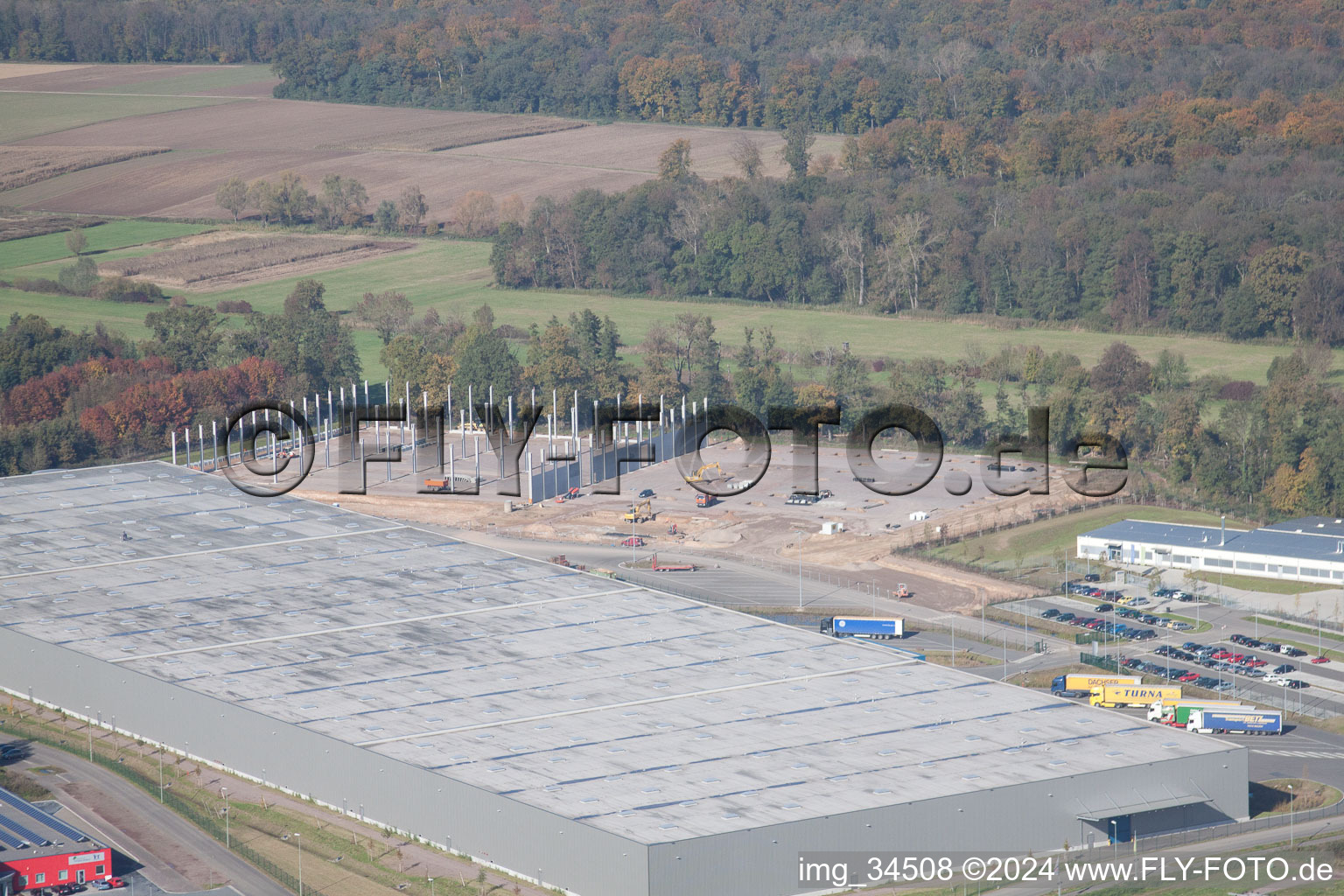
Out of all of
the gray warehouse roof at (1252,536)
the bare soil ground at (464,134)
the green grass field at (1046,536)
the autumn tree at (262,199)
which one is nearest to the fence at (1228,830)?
the gray warehouse roof at (1252,536)

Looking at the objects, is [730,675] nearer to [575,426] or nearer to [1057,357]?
[575,426]

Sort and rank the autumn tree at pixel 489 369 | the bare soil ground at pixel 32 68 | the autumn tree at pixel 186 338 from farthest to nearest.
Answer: the bare soil ground at pixel 32 68
the autumn tree at pixel 186 338
the autumn tree at pixel 489 369

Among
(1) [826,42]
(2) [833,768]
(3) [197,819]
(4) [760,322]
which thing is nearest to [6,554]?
(3) [197,819]

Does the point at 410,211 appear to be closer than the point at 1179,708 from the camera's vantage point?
No

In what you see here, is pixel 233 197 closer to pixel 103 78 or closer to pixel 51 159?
pixel 51 159

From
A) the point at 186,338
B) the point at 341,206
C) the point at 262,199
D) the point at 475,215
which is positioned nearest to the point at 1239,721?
the point at 186,338

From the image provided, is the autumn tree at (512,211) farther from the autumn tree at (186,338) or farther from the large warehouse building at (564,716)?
the large warehouse building at (564,716)
